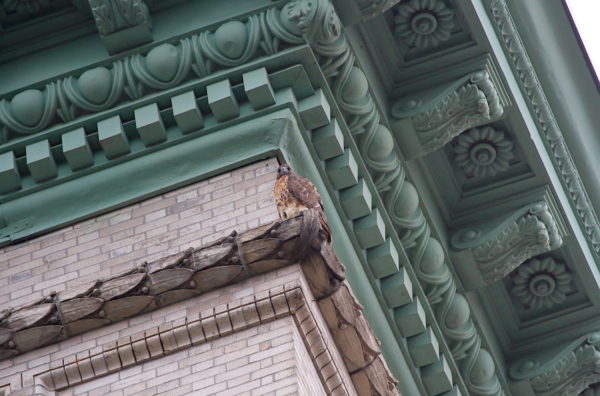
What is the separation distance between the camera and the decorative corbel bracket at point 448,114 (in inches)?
640

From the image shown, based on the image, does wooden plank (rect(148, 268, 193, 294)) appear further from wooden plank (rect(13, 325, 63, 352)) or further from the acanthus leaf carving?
the acanthus leaf carving

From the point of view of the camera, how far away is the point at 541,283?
1759 cm

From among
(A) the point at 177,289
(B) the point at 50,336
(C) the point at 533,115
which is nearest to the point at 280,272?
(A) the point at 177,289

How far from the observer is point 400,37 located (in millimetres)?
16484

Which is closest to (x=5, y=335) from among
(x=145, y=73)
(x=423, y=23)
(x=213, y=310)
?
(x=213, y=310)

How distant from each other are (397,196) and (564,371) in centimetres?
238

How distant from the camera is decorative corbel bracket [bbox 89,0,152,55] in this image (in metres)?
15.7

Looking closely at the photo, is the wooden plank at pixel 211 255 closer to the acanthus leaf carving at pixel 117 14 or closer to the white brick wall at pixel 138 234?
the white brick wall at pixel 138 234

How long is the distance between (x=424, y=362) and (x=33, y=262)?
10.1 feet

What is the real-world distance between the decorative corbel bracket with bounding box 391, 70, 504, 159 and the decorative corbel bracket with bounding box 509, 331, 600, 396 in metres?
2.29

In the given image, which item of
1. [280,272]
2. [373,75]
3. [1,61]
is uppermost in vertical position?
[1,61]

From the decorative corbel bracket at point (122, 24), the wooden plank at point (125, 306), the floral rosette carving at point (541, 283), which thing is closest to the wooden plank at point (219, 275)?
the wooden plank at point (125, 306)

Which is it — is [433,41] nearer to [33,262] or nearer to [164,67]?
[164,67]

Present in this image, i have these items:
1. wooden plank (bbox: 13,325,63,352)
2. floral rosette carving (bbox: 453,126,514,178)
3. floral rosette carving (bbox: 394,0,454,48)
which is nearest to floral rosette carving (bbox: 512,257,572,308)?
floral rosette carving (bbox: 453,126,514,178)
